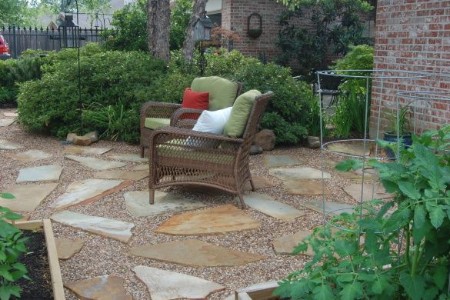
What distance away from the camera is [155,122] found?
6.33 meters

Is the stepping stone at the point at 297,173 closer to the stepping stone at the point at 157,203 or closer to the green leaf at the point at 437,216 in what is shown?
the stepping stone at the point at 157,203

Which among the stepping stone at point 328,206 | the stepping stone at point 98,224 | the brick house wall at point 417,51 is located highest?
the brick house wall at point 417,51

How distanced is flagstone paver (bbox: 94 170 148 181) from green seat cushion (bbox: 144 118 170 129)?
648mm

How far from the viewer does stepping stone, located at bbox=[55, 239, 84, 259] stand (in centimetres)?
362

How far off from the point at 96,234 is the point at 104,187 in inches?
49.4

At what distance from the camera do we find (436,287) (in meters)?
1.89

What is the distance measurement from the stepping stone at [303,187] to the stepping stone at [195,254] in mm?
1506

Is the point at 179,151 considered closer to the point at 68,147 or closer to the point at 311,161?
the point at 311,161

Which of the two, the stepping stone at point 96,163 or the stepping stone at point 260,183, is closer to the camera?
the stepping stone at point 260,183

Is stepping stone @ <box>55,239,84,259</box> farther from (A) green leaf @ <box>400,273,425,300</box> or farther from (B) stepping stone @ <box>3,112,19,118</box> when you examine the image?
(B) stepping stone @ <box>3,112,19,118</box>

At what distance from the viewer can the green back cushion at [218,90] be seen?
19.7ft

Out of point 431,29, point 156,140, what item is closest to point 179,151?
point 156,140

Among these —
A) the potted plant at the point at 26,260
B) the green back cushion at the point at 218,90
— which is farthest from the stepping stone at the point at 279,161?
the potted plant at the point at 26,260

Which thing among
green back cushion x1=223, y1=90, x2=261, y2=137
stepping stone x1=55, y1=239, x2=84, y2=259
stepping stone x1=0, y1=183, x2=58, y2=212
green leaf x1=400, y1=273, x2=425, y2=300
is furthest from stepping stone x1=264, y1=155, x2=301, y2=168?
green leaf x1=400, y1=273, x2=425, y2=300
